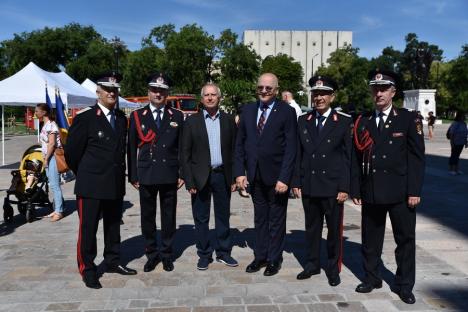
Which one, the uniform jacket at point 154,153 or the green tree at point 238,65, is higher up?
the green tree at point 238,65

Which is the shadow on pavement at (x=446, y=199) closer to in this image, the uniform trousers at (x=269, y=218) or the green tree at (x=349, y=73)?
the uniform trousers at (x=269, y=218)

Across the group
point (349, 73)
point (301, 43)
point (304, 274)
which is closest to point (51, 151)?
point (304, 274)

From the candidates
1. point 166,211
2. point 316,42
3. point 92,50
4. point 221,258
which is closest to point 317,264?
point 221,258

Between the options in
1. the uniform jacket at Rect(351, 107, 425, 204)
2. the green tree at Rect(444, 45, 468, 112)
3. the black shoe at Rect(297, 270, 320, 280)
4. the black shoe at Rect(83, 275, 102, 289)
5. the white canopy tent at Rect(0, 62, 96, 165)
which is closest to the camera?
the uniform jacket at Rect(351, 107, 425, 204)

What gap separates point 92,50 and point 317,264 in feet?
194

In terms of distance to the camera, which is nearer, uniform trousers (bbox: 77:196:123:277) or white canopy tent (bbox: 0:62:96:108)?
uniform trousers (bbox: 77:196:123:277)

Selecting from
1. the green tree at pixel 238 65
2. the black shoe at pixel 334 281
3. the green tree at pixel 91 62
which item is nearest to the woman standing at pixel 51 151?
the black shoe at pixel 334 281

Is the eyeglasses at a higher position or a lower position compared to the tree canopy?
lower

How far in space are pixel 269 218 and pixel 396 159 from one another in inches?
60.6

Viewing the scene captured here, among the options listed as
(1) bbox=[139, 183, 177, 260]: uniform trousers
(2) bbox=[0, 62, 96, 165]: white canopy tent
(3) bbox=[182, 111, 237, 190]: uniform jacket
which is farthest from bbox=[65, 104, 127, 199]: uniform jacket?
(2) bbox=[0, 62, 96, 165]: white canopy tent

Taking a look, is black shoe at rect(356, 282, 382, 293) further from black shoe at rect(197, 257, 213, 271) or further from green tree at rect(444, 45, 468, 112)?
green tree at rect(444, 45, 468, 112)

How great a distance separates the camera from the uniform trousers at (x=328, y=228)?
483cm

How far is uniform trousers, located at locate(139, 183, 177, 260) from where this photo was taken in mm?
5156

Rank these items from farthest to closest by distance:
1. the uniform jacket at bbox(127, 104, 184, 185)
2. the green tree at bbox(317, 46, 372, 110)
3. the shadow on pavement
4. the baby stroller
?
the green tree at bbox(317, 46, 372, 110) → the shadow on pavement → the baby stroller → the uniform jacket at bbox(127, 104, 184, 185)
